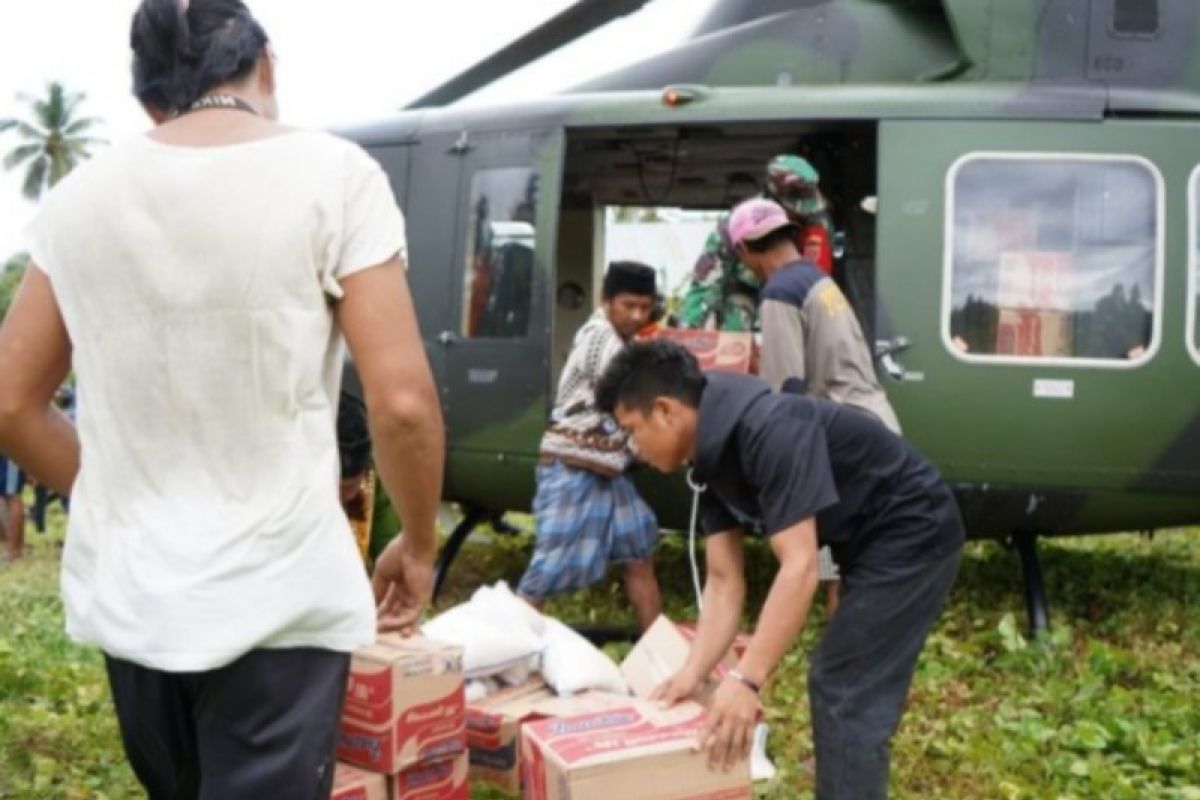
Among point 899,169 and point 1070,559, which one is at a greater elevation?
point 899,169

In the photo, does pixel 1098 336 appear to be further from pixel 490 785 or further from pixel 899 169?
pixel 490 785

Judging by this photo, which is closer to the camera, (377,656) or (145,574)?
(145,574)

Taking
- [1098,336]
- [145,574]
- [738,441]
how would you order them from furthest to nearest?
[1098,336] → [738,441] → [145,574]

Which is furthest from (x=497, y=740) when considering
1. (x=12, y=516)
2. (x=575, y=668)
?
(x=12, y=516)

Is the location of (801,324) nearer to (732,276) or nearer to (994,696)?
(732,276)

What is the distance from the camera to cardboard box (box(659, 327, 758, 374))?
562cm

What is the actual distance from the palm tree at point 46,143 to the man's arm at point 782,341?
5779cm

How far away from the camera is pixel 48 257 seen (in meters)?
1.93

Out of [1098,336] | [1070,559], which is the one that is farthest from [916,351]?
[1070,559]

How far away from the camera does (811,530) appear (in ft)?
9.58

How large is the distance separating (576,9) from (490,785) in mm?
4081

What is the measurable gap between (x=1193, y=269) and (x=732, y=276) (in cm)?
194

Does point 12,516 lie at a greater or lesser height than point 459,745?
lesser

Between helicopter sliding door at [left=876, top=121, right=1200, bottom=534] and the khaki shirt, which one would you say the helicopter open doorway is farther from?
the khaki shirt
